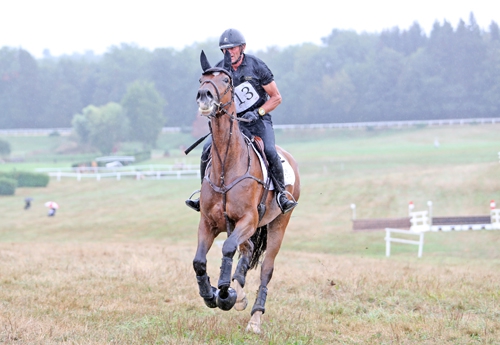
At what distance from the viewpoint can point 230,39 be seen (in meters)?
9.16

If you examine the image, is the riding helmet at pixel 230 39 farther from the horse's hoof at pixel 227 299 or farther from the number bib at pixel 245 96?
the horse's hoof at pixel 227 299

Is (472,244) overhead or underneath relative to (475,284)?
underneath

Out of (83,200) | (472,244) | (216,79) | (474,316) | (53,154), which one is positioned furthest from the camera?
(53,154)

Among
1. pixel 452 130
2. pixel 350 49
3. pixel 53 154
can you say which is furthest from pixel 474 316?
pixel 350 49

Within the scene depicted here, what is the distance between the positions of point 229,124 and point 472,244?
866 inches

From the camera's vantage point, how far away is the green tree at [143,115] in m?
106

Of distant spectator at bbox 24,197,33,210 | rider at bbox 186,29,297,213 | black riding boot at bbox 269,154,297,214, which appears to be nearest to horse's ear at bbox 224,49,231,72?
rider at bbox 186,29,297,213

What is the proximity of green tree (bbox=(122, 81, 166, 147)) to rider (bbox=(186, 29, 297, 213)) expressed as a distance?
320 feet

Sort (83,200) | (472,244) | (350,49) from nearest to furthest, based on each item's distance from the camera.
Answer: (472,244)
(83,200)
(350,49)

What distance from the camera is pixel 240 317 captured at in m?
9.73

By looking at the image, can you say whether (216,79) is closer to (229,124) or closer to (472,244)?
(229,124)

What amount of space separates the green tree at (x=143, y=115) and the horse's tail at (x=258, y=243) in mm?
97073

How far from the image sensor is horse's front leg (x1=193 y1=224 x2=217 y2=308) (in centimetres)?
822

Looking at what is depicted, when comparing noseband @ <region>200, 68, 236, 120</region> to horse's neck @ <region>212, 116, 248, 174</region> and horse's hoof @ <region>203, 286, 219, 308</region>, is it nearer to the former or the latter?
horse's neck @ <region>212, 116, 248, 174</region>
